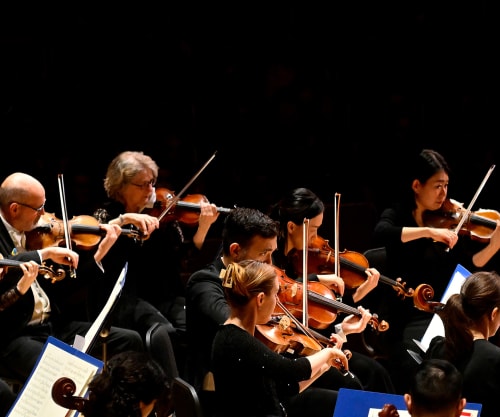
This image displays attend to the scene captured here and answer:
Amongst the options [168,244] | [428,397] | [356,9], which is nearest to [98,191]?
[168,244]

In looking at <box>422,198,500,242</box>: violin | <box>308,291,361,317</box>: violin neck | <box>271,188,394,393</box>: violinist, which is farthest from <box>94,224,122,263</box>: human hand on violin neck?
<box>422,198,500,242</box>: violin

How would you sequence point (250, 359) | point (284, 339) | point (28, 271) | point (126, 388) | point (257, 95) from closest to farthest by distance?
point (126, 388), point (250, 359), point (284, 339), point (28, 271), point (257, 95)

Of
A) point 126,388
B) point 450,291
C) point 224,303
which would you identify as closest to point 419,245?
point 450,291

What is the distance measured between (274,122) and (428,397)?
339cm

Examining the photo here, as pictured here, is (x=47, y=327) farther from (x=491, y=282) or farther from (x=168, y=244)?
(x=491, y=282)

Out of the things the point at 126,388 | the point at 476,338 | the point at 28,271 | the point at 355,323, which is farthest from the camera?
the point at 355,323

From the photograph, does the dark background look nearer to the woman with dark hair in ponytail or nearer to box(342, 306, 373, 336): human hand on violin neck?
box(342, 306, 373, 336): human hand on violin neck

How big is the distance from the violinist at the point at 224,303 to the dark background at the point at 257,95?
1.33 metres

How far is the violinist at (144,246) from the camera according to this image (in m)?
4.47

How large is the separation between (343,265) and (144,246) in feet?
3.41

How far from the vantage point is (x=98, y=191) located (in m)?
5.13

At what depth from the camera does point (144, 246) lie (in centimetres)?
464

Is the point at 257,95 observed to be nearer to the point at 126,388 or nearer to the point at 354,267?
the point at 354,267

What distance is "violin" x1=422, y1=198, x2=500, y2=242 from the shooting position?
15.5 feet
